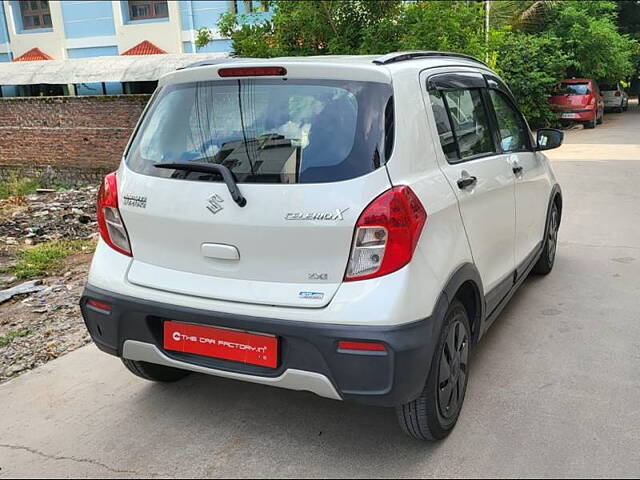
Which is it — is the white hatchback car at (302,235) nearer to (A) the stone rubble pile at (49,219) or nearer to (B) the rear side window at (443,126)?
(B) the rear side window at (443,126)

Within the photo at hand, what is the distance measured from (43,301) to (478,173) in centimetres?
391

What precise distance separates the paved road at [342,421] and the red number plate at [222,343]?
1.71 ft

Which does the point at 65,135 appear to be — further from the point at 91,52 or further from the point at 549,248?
the point at 91,52

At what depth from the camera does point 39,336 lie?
435 cm

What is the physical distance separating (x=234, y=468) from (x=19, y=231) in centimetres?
673

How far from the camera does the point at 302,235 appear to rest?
2455 millimetres

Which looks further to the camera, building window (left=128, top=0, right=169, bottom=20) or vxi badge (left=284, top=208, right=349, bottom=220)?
building window (left=128, top=0, right=169, bottom=20)

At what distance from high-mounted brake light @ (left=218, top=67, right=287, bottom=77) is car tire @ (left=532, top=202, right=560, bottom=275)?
10.3 feet

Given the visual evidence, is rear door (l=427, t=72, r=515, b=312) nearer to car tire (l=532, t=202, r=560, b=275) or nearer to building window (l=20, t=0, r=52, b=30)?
car tire (l=532, t=202, r=560, b=275)

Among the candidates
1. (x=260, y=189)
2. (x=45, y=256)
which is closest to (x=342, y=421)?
(x=260, y=189)

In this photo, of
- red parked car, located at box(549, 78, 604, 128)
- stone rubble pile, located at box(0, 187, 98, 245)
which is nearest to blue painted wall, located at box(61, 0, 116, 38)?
stone rubble pile, located at box(0, 187, 98, 245)

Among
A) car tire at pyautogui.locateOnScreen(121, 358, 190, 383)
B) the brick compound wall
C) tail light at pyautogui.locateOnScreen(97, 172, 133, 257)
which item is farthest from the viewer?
the brick compound wall

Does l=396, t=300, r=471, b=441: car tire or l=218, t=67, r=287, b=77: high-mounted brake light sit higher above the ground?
l=218, t=67, r=287, b=77: high-mounted brake light

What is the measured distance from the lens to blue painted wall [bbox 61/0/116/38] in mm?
26922
